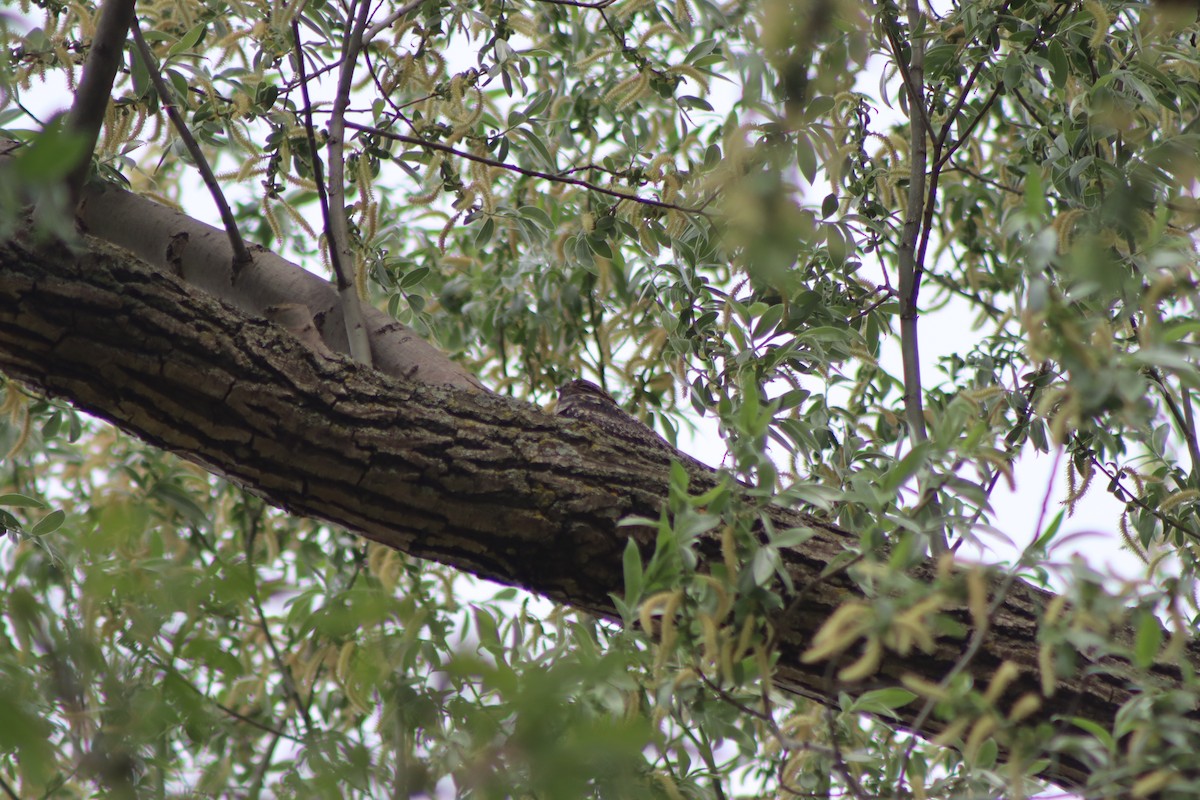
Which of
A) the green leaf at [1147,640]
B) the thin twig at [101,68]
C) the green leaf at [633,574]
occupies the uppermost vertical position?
the thin twig at [101,68]

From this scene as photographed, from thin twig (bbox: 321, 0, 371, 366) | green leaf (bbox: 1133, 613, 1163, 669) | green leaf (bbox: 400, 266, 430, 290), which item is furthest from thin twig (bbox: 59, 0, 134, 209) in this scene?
green leaf (bbox: 1133, 613, 1163, 669)

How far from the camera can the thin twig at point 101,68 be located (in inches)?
41.9

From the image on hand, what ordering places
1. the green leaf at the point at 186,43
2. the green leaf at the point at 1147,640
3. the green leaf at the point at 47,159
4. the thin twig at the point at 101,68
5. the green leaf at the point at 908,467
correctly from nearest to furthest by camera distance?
the green leaf at the point at 47,159
the green leaf at the point at 1147,640
the green leaf at the point at 908,467
the thin twig at the point at 101,68
the green leaf at the point at 186,43

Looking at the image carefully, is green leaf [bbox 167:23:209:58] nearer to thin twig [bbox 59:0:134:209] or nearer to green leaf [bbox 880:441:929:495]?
thin twig [bbox 59:0:134:209]

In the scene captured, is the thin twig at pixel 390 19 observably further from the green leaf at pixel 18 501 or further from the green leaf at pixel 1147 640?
the green leaf at pixel 1147 640

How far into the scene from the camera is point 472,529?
1.13m

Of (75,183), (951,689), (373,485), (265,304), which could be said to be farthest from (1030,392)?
(75,183)

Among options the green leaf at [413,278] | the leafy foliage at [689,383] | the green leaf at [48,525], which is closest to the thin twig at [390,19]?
the leafy foliage at [689,383]

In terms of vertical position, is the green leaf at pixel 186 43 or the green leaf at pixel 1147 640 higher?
the green leaf at pixel 186 43

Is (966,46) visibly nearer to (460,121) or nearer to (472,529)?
(460,121)

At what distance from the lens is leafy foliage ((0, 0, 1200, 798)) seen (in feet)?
2.19

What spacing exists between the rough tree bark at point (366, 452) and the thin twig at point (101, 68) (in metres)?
0.13

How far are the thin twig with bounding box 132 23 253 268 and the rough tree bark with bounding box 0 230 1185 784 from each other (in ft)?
0.60

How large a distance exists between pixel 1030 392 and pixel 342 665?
977 millimetres
